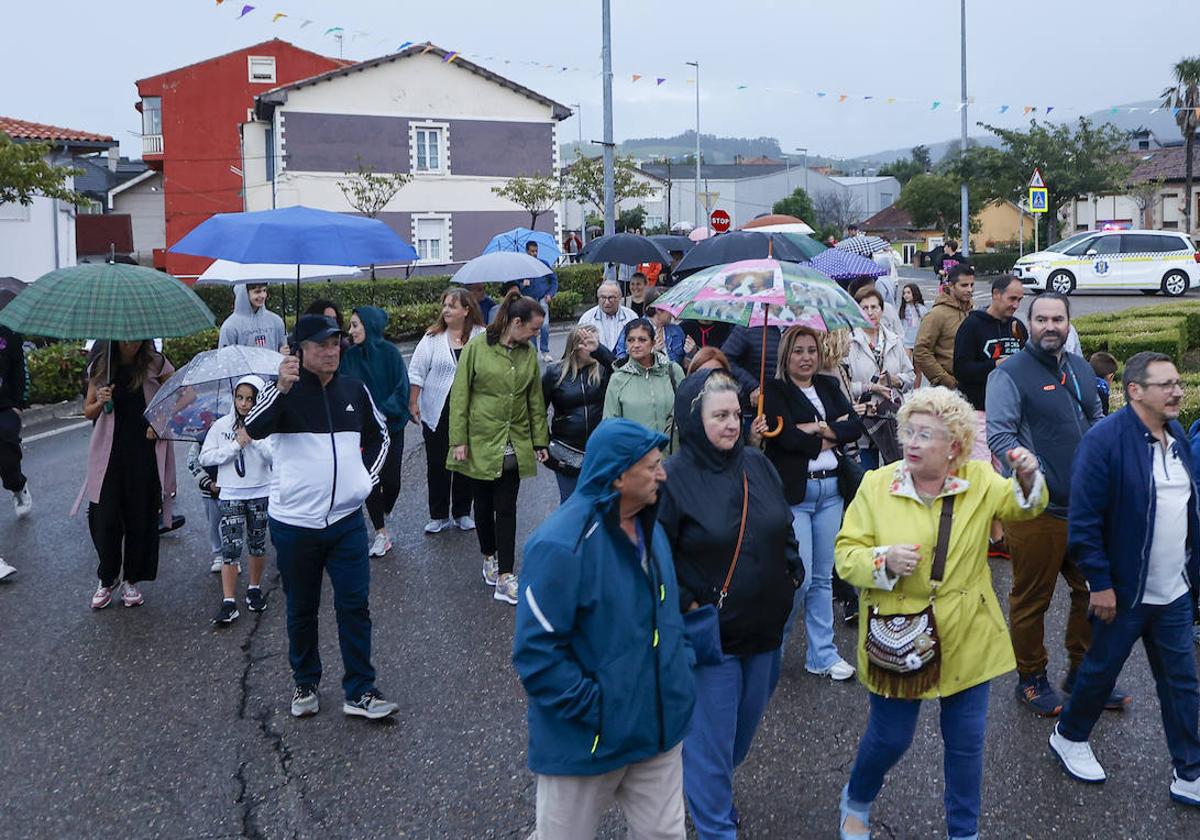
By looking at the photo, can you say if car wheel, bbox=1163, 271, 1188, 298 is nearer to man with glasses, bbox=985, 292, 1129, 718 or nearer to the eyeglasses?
man with glasses, bbox=985, 292, 1129, 718

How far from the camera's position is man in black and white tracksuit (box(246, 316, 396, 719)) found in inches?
205

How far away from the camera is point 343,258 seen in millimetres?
6113

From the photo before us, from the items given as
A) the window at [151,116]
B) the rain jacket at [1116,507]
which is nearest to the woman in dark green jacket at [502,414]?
the rain jacket at [1116,507]

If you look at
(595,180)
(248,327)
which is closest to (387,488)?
(248,327)

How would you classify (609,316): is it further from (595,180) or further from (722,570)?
(595,180)

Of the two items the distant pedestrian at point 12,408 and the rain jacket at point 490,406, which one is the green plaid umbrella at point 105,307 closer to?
the rain jacket at point 490,406

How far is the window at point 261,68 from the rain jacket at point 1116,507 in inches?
1940

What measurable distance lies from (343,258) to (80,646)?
103 inches

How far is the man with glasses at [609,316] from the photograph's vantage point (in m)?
9.16

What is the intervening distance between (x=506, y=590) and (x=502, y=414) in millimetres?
1055

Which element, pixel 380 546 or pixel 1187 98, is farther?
pixel 1187 98

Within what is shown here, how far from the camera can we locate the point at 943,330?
8.74 meters

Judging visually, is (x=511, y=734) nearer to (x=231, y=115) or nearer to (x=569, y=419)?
(x=569, y=419)

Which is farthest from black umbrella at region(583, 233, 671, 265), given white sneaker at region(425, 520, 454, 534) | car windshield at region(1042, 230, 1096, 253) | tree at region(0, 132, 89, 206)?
car windshield at region(1042, 230, 1096, 253)
